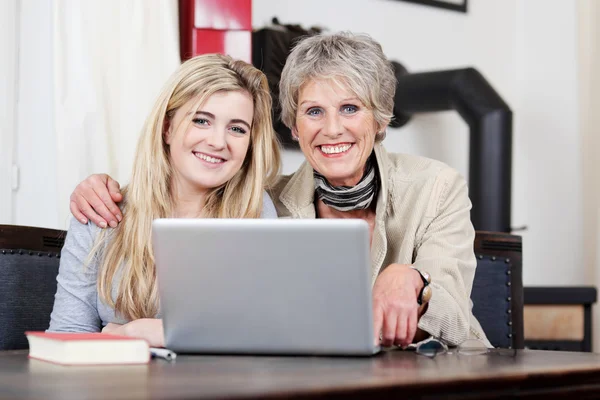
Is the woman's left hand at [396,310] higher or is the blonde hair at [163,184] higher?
the blonde hair at [163,184]

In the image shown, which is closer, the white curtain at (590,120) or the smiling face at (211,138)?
the smiling face at (211,138)

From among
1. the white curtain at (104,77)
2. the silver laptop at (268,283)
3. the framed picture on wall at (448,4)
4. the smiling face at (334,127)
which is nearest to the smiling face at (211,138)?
the smiling face at (334,127)

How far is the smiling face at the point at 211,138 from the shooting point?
1768 millimetres

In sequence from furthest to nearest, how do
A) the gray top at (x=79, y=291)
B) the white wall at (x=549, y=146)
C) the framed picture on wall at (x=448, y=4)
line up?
the white wall at (x=549, y=146) < the framed picture on wall at (x=448, y=4) < the gray top at (x=79, y=291)

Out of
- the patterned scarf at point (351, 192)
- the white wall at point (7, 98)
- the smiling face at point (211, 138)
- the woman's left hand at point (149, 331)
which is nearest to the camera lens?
the woman's left hand at point (149, 331)

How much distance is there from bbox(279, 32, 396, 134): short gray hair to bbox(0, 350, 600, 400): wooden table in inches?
31.6

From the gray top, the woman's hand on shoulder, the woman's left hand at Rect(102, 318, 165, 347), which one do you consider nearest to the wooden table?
the woman's left hand at Rect(102, 318, 165, 347)

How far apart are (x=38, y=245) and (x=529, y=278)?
7.81 feet

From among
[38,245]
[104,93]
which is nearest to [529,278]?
[104,93]

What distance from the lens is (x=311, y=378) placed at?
90 cm

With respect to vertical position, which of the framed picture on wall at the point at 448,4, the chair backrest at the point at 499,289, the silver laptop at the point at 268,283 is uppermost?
the framed picture on wall at the point at 448,4

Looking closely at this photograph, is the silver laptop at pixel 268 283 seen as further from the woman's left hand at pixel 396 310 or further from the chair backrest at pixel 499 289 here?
the chair backrest at pixel 499 289

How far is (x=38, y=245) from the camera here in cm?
177

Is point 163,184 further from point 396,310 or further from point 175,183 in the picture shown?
point 396,310
